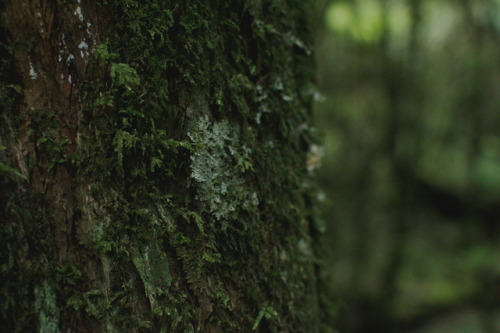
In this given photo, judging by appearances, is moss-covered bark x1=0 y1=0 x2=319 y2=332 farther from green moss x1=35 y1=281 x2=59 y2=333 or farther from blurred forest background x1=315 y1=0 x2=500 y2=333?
blurred forest background x1=315 y1=0 x2=500 y2=333

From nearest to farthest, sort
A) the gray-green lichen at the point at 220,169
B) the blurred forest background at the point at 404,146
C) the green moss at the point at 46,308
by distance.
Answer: the green moss at the point at 46,308, the gray-green lichen at the point at 220,169, the blurred forest background at the point at 404,146

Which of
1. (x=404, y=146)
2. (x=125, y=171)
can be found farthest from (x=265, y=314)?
(x=404, y=146)

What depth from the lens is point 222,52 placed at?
3.39ft

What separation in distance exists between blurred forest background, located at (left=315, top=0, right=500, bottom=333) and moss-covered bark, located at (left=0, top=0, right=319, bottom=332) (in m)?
4.97

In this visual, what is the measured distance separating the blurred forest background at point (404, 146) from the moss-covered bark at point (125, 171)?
497 cm

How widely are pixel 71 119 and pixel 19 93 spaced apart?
114mm

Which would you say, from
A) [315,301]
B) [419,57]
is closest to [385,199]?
[419,57]

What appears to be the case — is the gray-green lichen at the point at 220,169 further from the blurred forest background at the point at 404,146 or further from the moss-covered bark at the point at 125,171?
the blurred forest background at the point at 404,146

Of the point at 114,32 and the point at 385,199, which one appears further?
the point at 385,199

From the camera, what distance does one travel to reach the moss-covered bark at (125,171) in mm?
874

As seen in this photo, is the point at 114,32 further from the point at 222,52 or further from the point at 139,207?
the point at 139,207

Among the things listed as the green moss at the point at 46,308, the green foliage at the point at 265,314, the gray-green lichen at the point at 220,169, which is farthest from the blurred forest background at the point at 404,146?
the green moss at the point at 46,308

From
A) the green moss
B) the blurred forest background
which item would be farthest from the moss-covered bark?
the blurred forest background

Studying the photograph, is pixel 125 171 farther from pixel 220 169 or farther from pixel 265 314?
pixel 265 314
